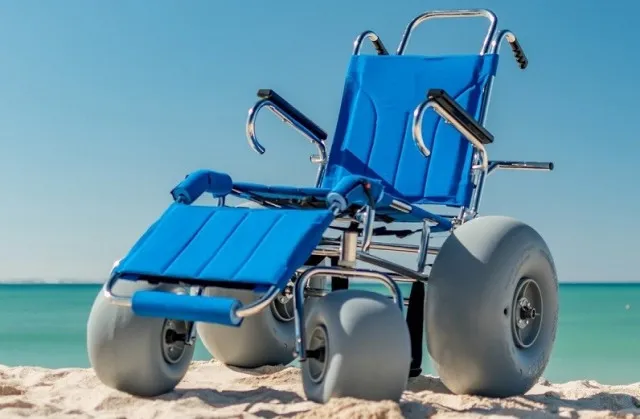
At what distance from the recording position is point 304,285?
3.05m

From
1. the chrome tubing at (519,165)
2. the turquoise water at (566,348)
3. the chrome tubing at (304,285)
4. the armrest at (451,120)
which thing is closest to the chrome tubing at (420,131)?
the armrest at (451,120)

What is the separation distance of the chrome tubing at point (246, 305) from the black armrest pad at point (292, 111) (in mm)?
1407

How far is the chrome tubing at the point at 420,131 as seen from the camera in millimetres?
3479

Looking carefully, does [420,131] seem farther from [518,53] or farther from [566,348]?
[566,348]

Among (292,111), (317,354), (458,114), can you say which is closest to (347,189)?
(317,354)

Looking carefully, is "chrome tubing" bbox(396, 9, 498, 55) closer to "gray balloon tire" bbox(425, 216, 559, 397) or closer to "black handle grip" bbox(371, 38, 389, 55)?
"black handle grip" bbox(371, 38, 389, 55)

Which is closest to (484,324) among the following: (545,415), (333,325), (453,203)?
(545,415)

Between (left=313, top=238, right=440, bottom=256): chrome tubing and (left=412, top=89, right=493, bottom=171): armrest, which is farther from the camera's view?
(left=313, top=238, right=440, bottom=256): chrome tubing

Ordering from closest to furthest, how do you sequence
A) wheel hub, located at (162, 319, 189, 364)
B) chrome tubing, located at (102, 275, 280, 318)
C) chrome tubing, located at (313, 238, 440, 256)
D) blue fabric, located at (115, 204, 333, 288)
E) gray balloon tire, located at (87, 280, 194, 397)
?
chrome tubing, located at (102, 275, 280, 318), blue fabric, located at (115, 204, 333, 288), gray balloon tire, located at (87, 280, 194, 397), wheel hub, located at (162, 319, 189, 364), chrome tubing, located at (313, 238, 440, 256)

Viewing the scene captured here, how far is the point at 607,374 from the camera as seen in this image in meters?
12.3

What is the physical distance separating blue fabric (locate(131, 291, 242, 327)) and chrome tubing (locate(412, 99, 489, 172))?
1068mm

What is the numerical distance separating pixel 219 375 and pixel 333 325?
55.4 inches

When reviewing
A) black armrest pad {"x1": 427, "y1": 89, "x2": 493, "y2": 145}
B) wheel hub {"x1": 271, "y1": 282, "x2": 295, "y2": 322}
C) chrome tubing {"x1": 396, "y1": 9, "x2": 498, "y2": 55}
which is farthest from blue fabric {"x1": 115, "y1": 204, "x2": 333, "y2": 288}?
chrome tubing {"x1": 396, "y1": 9, "x2": 498, "y2": 55}

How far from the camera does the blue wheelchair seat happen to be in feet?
10.0
